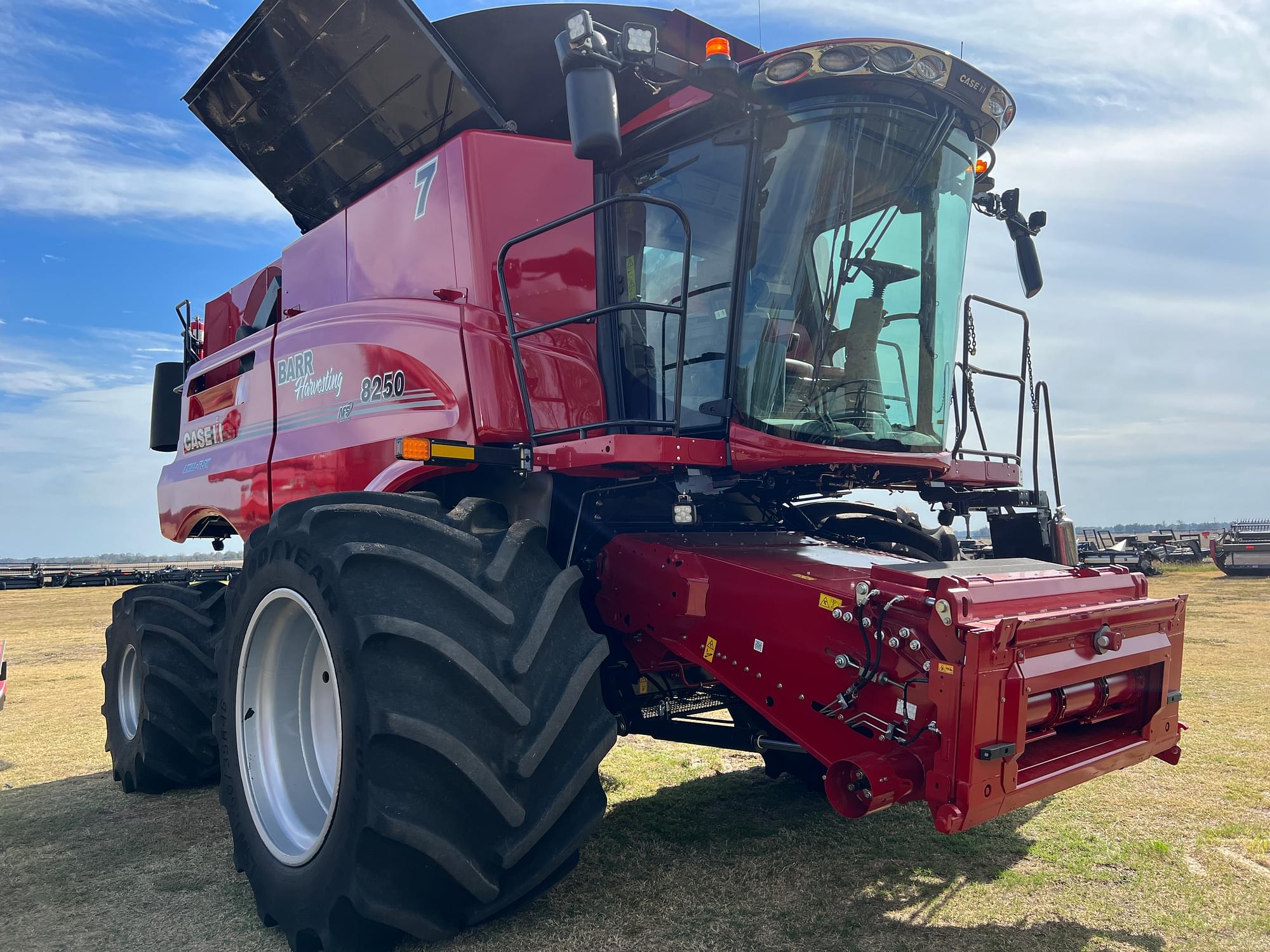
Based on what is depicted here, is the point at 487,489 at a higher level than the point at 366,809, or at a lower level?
higher

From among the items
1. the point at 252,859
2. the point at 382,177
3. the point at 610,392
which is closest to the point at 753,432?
the point at 610,392

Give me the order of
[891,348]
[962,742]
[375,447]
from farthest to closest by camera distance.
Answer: [375,447] < [891,348] < [962,742]

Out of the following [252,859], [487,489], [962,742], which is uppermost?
[487,489]

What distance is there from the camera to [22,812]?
5.01 m

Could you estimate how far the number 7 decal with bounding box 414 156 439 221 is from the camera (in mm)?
4465

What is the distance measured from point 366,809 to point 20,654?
13.6m

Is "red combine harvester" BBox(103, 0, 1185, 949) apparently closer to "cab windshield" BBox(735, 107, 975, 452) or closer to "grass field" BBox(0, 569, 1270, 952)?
"cab windshield" BBox(735, 107, 975, 452)

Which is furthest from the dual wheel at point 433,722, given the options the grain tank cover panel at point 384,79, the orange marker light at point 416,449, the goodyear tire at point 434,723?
the grain tank cover panel at point 384,79

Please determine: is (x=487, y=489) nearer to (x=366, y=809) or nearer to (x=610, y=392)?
(x=610, y=392)

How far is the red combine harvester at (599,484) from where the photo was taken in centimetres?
294

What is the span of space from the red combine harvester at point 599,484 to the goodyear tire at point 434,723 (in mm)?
12

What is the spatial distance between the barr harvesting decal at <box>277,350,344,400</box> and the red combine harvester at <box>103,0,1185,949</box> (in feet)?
0.09

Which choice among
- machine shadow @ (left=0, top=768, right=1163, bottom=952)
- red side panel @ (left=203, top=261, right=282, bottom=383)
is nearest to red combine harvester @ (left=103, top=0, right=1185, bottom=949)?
machine shadow @ (left=0, top=768, right=1163, bottom=952)

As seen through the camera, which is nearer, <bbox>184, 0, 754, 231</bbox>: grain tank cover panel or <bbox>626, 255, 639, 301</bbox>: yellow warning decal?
<bbox>626, 255, 639, 301</bbox>: yellow warning decal
